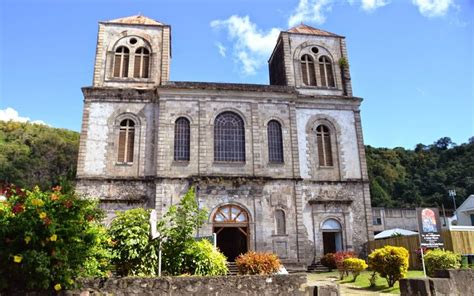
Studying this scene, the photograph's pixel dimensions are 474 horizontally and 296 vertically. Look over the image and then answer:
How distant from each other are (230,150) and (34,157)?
39051 mm

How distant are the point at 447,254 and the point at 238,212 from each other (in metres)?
11.3

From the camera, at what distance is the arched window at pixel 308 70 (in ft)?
86.4

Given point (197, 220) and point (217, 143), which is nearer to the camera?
point (197, 220)

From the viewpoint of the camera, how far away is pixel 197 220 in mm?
10336

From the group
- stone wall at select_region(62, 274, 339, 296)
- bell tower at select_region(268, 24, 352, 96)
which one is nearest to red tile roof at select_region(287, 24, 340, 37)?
bell tower at select_region(268, 24, 352, 96)

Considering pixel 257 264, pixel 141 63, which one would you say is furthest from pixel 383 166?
pixel 257 264

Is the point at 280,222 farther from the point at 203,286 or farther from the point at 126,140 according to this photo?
the point at 203,286

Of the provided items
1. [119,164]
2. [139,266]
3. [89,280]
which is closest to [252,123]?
[119,164]

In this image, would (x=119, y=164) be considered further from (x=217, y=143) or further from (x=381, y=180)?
(x=381, y=180)

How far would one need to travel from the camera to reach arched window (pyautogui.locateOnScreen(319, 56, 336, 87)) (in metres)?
26.6

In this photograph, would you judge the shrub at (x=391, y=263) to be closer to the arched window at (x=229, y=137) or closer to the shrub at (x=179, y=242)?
the shrub at (x=179, y=242)

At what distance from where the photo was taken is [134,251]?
364 inches

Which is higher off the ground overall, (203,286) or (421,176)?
(421,176)

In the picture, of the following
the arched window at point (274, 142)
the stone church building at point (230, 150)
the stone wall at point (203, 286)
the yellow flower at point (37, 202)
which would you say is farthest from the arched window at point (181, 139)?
the stone wall at point (203, 286)
